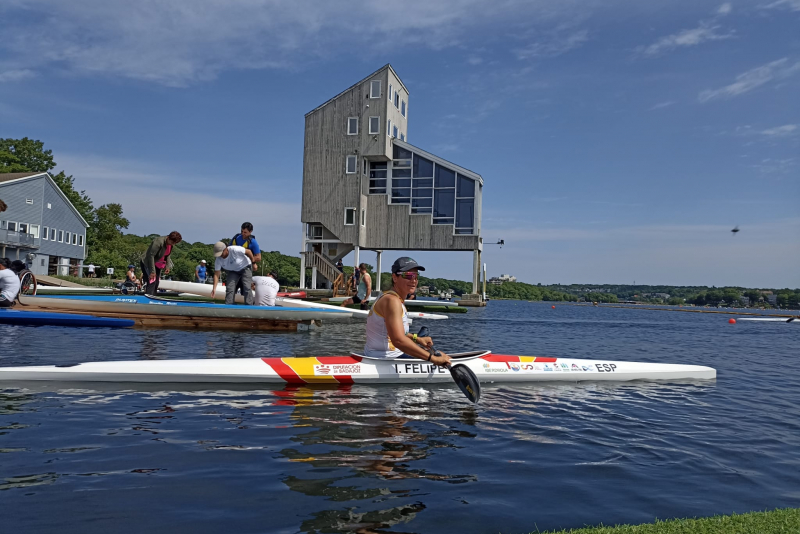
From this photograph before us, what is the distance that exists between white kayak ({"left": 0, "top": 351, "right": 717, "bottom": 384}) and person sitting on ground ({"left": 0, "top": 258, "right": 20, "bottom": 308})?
344 inches

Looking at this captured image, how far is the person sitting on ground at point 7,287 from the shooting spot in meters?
14.6

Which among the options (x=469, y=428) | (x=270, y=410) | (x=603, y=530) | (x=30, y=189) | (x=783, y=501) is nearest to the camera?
Result: (x=603, y=530)

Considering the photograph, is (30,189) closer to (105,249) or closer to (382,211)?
(105,249)

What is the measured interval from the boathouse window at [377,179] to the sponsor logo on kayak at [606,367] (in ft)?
101

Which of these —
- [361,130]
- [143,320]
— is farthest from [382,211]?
[143,320]

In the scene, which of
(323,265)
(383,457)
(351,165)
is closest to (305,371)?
(383,457)

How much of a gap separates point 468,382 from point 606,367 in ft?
12.6

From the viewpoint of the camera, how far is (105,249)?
58812mm

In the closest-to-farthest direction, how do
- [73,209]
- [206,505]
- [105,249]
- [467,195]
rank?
[206,505]
[467,195]
[73,209]
[105,249]

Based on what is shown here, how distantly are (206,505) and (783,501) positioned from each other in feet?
14.7

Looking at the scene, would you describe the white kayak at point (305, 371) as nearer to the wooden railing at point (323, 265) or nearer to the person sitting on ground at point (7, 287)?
the person sitting on ground at point (7, 287)

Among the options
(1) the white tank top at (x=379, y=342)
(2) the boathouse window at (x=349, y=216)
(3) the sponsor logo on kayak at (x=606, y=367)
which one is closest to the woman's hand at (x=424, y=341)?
(1) the white tank top at (x=379, y=342)

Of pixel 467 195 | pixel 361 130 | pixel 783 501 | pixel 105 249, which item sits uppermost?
pixel 361 130

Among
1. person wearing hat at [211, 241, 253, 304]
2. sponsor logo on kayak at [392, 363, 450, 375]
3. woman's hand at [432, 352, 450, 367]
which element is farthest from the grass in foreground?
person wearing hat at [211, 241, 253, 304]
